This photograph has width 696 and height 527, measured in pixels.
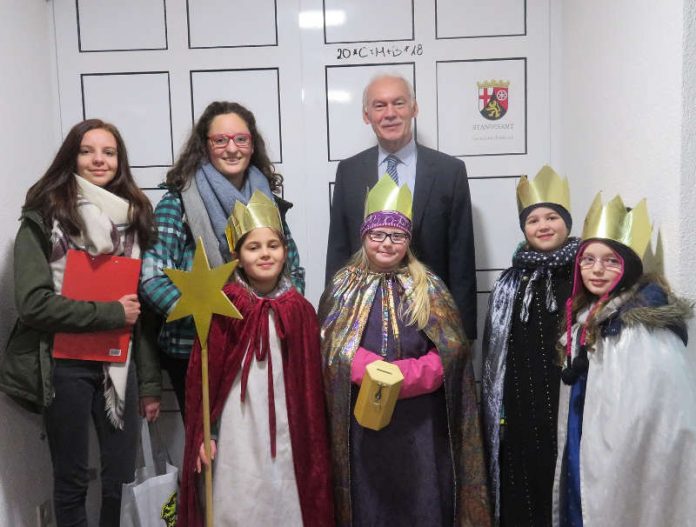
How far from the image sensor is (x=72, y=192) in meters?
2.07

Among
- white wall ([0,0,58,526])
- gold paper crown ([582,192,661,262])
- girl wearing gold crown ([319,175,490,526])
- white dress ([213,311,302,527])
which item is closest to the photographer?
gold paper crown ([582,192,661,262])

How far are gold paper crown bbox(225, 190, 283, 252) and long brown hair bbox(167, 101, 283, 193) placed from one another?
0.35 m

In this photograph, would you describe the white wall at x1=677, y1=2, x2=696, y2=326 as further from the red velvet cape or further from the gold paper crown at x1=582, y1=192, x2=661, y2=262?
the red velvet cape

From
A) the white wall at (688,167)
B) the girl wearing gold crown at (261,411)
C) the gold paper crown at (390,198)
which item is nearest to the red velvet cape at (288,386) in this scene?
the girl wearing gold crown at (261,411)

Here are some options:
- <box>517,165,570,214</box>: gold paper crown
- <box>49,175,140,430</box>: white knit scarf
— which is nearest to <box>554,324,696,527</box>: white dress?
<box>517,165,570,214</box>: gold paper crown

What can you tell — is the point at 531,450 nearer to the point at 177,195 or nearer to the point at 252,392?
the point at 252,392

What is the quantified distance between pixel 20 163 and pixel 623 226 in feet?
7.53

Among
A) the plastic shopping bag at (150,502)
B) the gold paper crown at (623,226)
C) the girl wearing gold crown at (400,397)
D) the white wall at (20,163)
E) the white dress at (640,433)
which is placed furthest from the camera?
the white wall at (20,163)

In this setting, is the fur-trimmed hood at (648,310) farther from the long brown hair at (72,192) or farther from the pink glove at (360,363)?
the long brown hair at (72,192)

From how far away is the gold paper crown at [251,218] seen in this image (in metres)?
2.01

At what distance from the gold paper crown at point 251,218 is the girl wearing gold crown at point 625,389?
0.99 meters

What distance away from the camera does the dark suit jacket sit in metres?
2.50

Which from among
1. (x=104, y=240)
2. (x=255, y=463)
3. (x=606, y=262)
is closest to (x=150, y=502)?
(x=255, y=463)

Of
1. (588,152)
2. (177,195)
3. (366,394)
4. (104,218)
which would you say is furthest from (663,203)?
(104,218)
